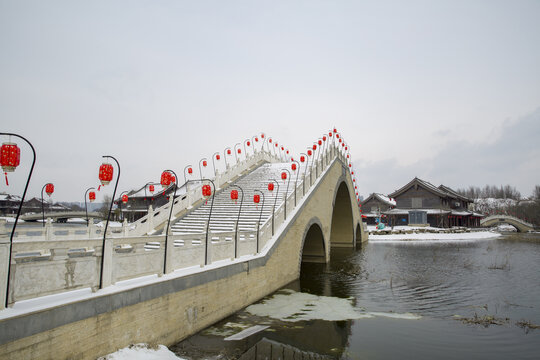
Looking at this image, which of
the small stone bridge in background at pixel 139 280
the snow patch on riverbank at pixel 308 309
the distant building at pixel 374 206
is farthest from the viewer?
the distant building at pixel 374 206

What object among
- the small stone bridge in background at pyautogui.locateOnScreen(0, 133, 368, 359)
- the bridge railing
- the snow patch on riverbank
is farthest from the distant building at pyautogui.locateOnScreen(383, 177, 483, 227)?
the bridge railing

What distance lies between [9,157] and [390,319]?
35.7 feet

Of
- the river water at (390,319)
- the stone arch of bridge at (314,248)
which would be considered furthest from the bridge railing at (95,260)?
the stone arch of bridge at (314,248)

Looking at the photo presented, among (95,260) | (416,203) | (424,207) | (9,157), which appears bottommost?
(95,260)

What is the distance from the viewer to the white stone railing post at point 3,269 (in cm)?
499

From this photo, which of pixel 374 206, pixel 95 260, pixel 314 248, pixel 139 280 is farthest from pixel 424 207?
pixel 95 260

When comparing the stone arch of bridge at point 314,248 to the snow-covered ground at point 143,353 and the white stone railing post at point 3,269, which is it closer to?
the snow-covered ground at point 143,353

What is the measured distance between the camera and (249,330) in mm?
9258

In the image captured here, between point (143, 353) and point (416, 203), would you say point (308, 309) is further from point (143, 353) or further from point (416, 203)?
point (416, 203)

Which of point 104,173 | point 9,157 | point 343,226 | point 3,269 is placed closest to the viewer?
point 3,269

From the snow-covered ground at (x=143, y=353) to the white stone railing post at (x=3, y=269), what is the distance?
6.27 ft

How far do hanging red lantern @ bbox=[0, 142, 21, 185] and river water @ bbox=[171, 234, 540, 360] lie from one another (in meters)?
4.98

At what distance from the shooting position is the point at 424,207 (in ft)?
179

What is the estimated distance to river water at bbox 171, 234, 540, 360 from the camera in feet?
Result: 27.5
